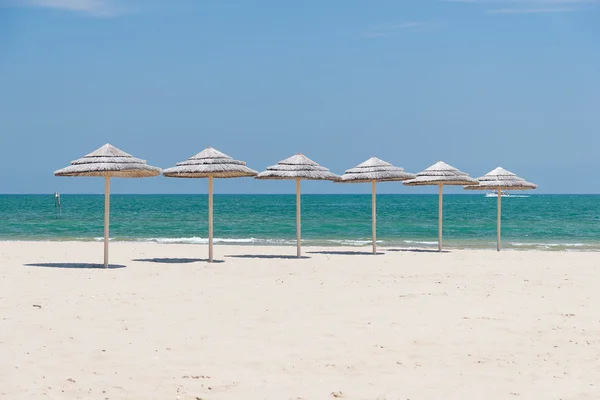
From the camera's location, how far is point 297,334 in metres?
6.97

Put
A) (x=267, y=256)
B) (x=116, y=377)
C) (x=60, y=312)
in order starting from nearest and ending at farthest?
1. (x=116, y=377)
2. (x=60, y=312)
3. (x=267, y=256)

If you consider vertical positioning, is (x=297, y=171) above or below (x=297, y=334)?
above

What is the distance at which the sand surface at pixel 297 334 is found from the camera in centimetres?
530

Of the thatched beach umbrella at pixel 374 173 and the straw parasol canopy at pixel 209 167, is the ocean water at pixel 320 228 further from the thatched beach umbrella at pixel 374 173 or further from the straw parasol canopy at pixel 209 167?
the straw parasol canopy at pixel 209 167

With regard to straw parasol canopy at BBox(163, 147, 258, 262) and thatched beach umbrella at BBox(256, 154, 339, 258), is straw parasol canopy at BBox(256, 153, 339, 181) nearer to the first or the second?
thatched beach umbrella at BBox(256, 154, 339, 258)

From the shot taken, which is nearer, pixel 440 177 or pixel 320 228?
pixel 440 177

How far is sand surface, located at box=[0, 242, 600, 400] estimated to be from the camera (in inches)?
209

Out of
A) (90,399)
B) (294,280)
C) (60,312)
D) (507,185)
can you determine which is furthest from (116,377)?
(507,185)

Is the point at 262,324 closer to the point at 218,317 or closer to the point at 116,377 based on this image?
the point at 218,317

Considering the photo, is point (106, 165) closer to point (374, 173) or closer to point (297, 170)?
point (297, 170)

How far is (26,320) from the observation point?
24.7 feet

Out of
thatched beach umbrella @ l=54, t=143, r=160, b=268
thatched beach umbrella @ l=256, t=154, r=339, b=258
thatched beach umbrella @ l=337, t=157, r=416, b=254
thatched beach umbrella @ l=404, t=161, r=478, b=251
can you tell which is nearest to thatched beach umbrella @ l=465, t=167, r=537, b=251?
thatched beach umbrella @ l=404, t=161, r=478, b=251

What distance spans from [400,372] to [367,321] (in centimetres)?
198

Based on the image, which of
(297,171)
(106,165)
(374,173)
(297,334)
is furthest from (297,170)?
(297,334)
